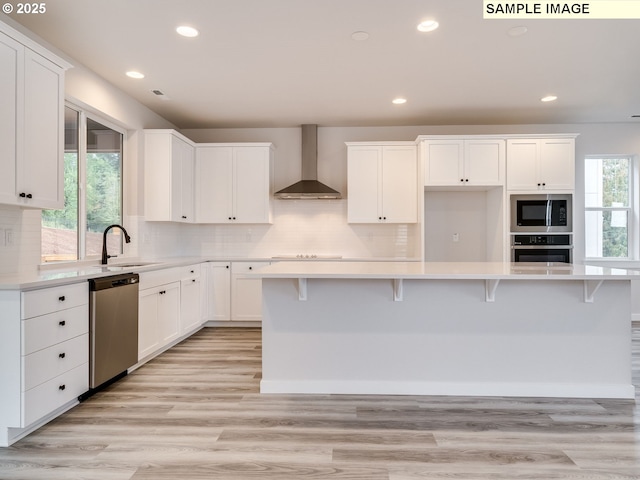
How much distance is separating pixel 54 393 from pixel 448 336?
259 centimetres

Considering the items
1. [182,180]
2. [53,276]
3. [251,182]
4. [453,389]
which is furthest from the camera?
[251,182]

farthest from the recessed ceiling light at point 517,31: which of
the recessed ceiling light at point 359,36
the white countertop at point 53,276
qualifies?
the white countertop at point 53,276

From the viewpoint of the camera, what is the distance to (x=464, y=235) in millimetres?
5359

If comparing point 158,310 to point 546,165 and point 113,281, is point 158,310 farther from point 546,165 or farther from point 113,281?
point 546,165

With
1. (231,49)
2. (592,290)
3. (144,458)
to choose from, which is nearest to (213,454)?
(144,458)

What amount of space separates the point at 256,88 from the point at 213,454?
333 cm

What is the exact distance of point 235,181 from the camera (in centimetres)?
525

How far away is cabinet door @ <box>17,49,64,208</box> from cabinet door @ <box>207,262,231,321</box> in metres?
2.35

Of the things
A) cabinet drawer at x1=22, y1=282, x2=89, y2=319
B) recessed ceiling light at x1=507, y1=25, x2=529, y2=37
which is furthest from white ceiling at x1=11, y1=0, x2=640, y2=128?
cabinet drawer at x1=22, y1=282, x2=89, y2=319

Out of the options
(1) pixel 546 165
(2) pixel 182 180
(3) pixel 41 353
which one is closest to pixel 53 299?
(3) pixel 41 353

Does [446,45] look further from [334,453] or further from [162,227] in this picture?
[162,227]

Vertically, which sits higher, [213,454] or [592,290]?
[592,290]

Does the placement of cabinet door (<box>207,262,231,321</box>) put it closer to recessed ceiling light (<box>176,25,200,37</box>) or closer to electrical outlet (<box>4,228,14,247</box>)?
electrical outlet (<box>4,228,14,247</box>)

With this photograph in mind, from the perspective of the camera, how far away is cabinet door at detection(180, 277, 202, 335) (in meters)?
4.32
